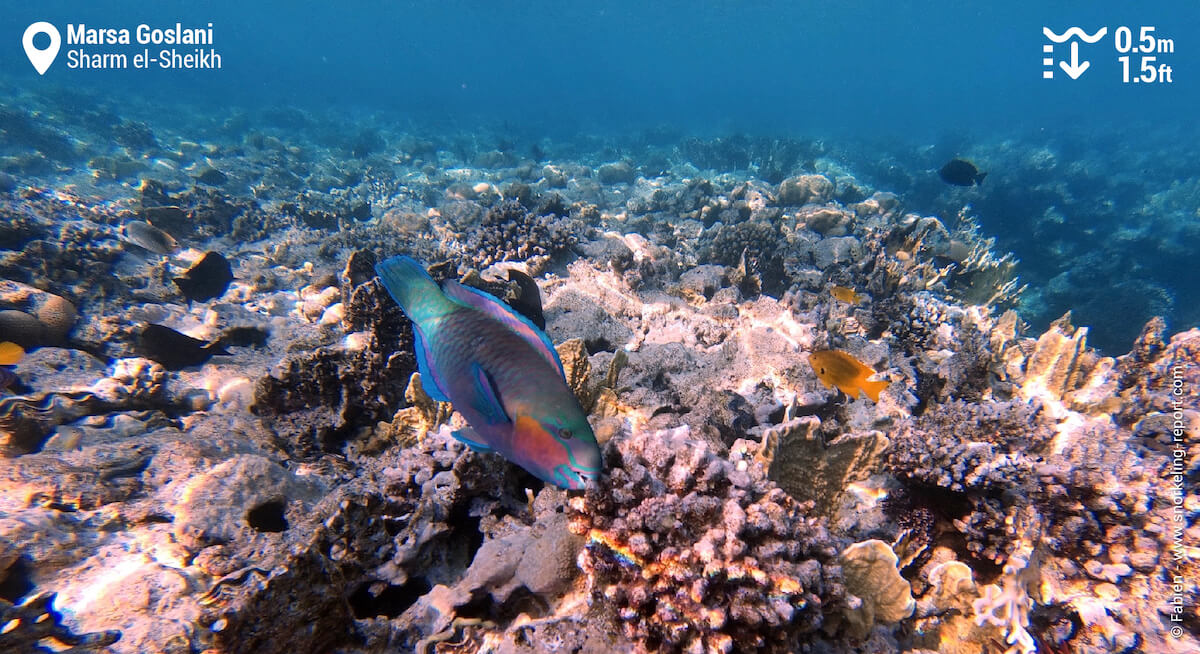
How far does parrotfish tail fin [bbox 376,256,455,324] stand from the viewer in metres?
1.75

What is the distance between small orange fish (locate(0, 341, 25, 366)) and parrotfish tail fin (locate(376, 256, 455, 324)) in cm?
467

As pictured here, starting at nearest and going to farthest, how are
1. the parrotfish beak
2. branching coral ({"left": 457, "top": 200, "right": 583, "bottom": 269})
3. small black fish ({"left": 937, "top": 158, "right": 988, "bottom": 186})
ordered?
the parrotfish beak → branching coral ({"left": 457, "top": 200, "right": 583, "bottom": 269}) → small black fish ({"left": 937, "top": 158, "right": 988, "bottom": 186})

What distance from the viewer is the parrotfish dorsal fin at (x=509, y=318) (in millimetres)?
1613

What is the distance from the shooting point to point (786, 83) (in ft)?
342

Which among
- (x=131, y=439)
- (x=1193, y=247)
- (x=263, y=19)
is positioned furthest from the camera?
(x=263, y=19)

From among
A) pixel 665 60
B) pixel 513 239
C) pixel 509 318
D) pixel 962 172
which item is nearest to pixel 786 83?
pixel 665 60

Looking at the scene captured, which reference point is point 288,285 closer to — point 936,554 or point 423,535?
point 423,535

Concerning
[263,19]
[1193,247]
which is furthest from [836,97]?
[263,19]

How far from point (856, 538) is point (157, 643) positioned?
3.47m

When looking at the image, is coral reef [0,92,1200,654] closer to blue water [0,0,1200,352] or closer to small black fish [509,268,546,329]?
small black fish [509,268,546,329]

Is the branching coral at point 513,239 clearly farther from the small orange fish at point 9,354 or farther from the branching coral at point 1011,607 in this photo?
the branching coral at point 1011,607

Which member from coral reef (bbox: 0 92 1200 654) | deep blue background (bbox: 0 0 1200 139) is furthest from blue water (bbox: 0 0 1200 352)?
coral reef (bbox: 0 92 1200 654)

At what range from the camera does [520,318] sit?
5.65ft

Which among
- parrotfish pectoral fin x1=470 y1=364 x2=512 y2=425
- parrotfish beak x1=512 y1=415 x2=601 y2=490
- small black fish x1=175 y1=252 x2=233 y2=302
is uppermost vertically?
small black fish x1=175 y1=252 x2=233 y2=302
